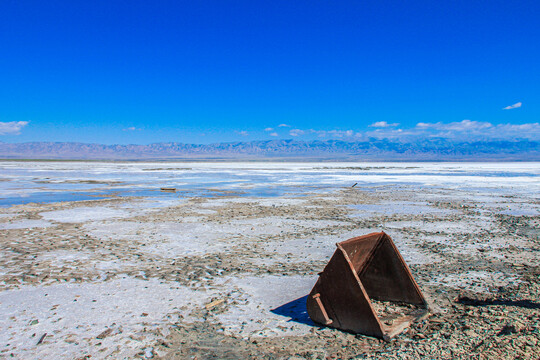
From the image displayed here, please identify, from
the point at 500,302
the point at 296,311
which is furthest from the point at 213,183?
the point at 500,302

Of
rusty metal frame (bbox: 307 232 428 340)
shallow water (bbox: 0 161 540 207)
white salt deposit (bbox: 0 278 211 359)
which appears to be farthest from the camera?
shallow water (bbox: 0 161 540 207)

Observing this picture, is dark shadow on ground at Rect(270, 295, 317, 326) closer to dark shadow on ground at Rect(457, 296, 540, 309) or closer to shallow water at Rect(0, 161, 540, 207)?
dark shadow on ground at Rect(457, 296, 540, 309)

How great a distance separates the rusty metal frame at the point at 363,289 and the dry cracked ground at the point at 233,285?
0.13 m

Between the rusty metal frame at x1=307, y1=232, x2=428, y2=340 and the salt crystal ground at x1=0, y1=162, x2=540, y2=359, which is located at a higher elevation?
the rusty metal frame at x1=307, y1=232, x2=428, y2=340

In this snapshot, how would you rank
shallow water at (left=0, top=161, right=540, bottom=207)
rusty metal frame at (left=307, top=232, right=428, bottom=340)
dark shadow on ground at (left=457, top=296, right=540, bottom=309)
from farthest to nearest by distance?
shallow water at (left=0, top=161, right=540, bottom=207), dark shadow on ground at (left=457, top=296, right=540, bottom=309), rusty metal frame at (left=307, top=232, right=428, bottom=340)

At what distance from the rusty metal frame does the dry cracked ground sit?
13 cm

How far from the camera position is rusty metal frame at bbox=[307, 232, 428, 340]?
3886 millimetres

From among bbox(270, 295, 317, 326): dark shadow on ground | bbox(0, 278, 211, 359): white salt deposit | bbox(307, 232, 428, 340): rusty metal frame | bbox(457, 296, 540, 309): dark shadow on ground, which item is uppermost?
bbox(307, 232, 428, 340): rusty metal frame

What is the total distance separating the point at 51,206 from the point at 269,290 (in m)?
11.4

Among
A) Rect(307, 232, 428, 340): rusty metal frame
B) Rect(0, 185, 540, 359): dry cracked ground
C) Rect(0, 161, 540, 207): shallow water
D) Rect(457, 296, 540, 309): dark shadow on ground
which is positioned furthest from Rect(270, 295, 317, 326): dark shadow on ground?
Rect(0, 161, 540, 207): shallow water

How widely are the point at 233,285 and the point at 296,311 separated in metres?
1.24

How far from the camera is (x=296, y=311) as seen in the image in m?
4.60

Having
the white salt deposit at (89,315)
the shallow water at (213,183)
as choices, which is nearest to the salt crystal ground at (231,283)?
the white salt deposit at (89,315)

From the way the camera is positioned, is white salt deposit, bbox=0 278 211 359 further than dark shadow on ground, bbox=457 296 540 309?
No
